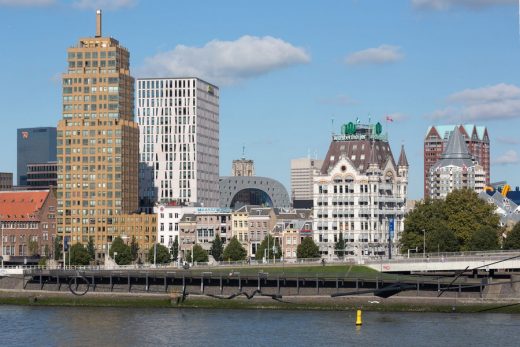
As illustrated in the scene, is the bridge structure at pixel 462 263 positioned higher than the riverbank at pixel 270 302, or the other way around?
the bridge structure at pixel 462 263

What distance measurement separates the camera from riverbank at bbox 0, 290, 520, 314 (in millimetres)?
160125

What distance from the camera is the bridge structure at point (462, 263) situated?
558ft

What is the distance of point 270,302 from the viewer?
166 metres

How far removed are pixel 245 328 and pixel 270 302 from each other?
2667cm

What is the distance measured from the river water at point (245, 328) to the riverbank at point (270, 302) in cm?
429

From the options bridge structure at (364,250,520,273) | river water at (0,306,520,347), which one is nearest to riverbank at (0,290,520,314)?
river water at (0,306,520,347)

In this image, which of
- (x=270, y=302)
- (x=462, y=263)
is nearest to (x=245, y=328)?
(x=270, y=302)

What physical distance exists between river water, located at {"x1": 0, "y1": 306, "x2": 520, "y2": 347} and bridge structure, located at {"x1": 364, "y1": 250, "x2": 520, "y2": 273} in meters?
17.8

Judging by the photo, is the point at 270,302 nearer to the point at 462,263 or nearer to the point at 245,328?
the point at 245,328

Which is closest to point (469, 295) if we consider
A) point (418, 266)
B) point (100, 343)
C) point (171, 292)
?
point (418, 266)

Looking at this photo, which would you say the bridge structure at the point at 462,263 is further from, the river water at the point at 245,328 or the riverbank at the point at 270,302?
the river water at the point at 245,328

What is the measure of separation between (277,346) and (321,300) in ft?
136

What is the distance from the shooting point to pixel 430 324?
→ 14250 centimetres

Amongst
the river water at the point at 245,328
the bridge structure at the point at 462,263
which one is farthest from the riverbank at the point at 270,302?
the bridge structure at the point at 462,263
